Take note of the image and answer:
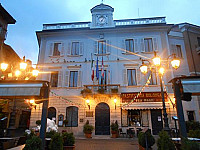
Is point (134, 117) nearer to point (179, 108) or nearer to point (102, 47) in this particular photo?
point (102, 47)

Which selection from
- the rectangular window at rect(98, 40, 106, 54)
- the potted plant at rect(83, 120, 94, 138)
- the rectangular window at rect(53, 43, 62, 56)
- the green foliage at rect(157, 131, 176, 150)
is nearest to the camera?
the green foliage at rect(157, 131, 176, 150)

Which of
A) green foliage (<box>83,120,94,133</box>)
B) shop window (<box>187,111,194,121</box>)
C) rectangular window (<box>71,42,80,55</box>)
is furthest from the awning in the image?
rectangular window (<box>71,42,80,55</box>)

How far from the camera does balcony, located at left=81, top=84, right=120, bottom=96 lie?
15.3 metres

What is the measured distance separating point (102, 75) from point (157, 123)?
7.39 meters

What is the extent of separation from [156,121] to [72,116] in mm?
8671

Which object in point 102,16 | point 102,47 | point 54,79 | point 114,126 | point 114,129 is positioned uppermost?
point 102,16

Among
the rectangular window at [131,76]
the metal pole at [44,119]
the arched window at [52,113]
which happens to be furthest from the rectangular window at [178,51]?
the metal pole at [44,119]

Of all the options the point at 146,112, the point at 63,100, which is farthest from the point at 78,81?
the point at 146,112

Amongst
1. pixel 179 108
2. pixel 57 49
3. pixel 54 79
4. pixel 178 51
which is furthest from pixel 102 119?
pixel 178 51

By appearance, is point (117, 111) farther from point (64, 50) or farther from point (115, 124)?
point (64, 50)

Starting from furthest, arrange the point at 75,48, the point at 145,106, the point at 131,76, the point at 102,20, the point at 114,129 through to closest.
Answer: the point at 102,20, the point at 75,48, the point at 131,76, the point at 145,106, the point at 114,129

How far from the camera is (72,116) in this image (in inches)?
622

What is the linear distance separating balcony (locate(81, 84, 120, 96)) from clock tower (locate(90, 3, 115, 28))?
310 inches

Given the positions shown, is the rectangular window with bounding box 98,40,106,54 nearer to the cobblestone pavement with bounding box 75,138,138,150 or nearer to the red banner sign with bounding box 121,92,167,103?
the red banner sign with bounding box 121,92,167,103
